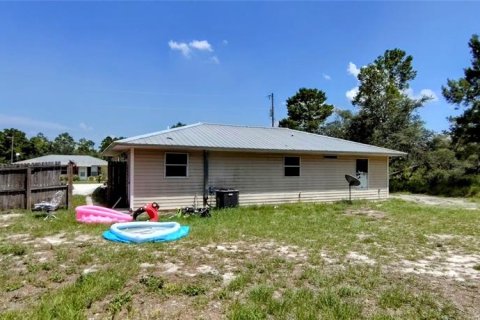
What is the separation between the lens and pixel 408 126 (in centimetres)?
2498

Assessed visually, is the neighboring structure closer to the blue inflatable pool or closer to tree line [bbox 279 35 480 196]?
tree line [bbox 279 35 480 196]

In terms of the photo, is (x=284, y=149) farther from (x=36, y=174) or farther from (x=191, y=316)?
(x=191, y=316)

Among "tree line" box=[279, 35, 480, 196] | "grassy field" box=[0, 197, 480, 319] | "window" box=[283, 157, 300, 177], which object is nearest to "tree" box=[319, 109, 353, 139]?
"tree line" box=[279, 35, 480, 196]

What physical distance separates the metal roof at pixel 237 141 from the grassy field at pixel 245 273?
3467 millimetres

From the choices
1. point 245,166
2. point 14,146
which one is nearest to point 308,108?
point 245,166

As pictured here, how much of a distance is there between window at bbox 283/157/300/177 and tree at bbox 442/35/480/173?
13.0 meters

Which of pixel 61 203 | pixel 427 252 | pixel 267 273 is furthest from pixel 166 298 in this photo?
pixel 61 203

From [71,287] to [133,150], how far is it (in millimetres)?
7072

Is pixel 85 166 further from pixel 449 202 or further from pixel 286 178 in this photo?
pixel 449 202

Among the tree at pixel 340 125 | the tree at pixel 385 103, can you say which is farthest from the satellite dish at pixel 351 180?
the tree at pixel 340 125

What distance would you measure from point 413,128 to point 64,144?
7811 centimetres

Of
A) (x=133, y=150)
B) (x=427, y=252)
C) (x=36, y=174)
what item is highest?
(x=133, y=150)

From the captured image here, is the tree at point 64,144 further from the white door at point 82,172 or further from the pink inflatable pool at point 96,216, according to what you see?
the pink inflatable pool at point 96,216

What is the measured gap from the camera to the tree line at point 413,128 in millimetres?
20438
